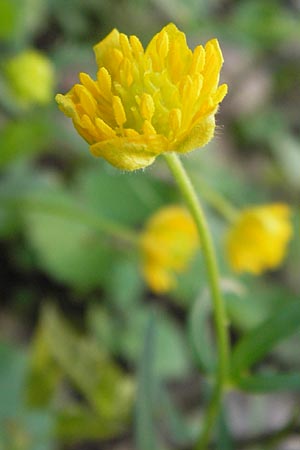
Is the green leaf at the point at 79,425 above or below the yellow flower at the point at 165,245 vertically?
below

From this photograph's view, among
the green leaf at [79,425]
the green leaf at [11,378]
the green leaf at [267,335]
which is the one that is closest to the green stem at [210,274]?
the green leaf at [267,335]

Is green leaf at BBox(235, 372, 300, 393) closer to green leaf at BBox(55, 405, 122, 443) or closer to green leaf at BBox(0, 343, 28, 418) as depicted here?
green leaf at BBox(55, 405, 122, 443)

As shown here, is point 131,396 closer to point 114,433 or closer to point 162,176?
point 114,433

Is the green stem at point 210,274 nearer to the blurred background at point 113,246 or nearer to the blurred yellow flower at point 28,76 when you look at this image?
the blurred background at point 113,246

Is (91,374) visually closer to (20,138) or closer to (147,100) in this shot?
(20,138)

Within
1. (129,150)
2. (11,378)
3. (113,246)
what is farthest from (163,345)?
(129,150)

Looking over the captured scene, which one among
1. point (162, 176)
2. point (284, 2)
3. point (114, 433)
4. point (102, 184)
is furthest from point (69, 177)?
point (284, 2)

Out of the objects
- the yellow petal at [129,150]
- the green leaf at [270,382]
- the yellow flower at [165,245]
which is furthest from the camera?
the yellow flower at [165,245]
